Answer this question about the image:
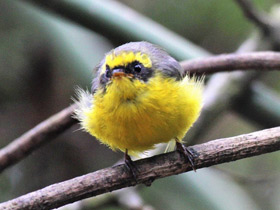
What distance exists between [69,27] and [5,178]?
126cm

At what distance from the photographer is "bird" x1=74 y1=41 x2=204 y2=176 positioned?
2535 millimetres

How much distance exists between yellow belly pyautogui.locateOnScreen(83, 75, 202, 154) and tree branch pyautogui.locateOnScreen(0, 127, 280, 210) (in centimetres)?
17

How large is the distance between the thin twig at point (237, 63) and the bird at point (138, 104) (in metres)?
0.30

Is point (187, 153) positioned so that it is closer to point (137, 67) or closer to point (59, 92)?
point (137, 67)

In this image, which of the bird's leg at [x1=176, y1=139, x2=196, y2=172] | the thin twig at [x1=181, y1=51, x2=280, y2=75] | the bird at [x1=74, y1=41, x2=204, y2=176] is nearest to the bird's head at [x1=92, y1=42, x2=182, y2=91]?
the bird at [x1=74, y1=41, x2=204, y2=176]

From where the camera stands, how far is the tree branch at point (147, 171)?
7.26 ft

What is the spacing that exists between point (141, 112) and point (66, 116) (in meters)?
0.55

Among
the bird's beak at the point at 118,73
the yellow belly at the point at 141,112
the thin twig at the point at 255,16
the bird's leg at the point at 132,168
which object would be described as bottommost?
the bird's leg at the point at 132,168

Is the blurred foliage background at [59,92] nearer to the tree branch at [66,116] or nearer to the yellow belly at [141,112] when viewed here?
the tree branch at [66,116]

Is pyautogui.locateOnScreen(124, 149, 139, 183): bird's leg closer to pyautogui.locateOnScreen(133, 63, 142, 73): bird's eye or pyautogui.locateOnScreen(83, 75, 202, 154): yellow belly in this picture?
pyautogui.locateOnScreen(83, 75, 202, 154): yellow belly

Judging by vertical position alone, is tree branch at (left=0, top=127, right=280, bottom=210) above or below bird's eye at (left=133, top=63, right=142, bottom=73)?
below

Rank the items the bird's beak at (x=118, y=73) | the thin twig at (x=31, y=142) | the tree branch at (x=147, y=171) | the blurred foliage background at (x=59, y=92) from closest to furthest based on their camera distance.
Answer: the tree branch at (x=147, y=171), the bird's beak at (x=118, y=73), the thin twig at (x=31, y=142), the blurred foliage background at (x=59, y=92)

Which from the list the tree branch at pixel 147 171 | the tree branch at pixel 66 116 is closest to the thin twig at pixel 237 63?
the tree branch at pixel 66 116

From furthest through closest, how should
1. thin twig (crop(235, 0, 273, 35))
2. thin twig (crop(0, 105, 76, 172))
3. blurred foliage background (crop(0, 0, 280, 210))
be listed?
blurred foliage background (crop(0, 0, 280, 210)) < thin twig (crop(235, 0, 273, 35)) < thin twig (crop(0, 105, 76, 172))
